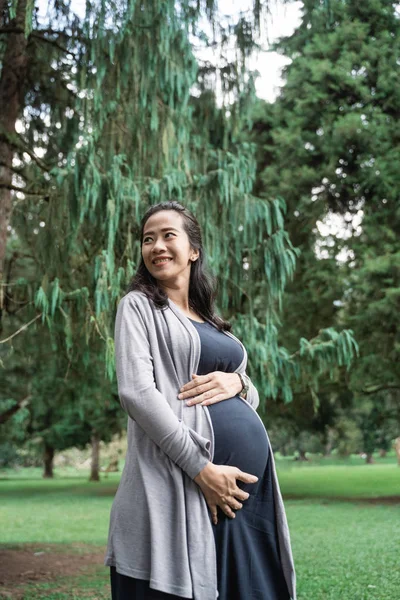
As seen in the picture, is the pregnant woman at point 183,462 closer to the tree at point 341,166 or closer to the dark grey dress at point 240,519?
the dark grey dress at point 240,519

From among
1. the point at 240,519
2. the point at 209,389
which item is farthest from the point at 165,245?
the point at 240,519

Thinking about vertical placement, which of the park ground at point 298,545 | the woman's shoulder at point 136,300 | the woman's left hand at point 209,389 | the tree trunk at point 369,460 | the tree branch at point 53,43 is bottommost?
the tree trunk at point 369,460

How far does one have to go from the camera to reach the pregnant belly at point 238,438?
2082 millimetres

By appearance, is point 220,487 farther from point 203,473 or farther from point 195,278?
point 195,278

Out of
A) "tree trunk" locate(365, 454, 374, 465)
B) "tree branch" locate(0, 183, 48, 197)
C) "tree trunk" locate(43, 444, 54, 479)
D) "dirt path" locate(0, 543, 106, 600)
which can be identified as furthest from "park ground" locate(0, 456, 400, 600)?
"tree trunk" locate(365, 454, 374, 465)

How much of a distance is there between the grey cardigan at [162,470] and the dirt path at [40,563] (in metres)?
4.32

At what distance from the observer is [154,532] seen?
191cm

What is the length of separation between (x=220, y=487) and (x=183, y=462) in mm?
128

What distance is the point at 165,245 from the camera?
7.33 feet

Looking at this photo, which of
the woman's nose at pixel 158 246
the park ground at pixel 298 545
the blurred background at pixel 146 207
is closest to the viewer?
the woman's nose at pixel 158 246

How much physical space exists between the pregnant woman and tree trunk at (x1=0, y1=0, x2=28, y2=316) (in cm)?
446

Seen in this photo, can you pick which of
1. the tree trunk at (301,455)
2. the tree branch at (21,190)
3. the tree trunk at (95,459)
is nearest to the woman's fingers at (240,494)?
the tree branch at (21,190)

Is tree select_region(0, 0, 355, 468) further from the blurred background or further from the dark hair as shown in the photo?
the dark hair

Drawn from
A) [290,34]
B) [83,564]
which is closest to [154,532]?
[83,564]
